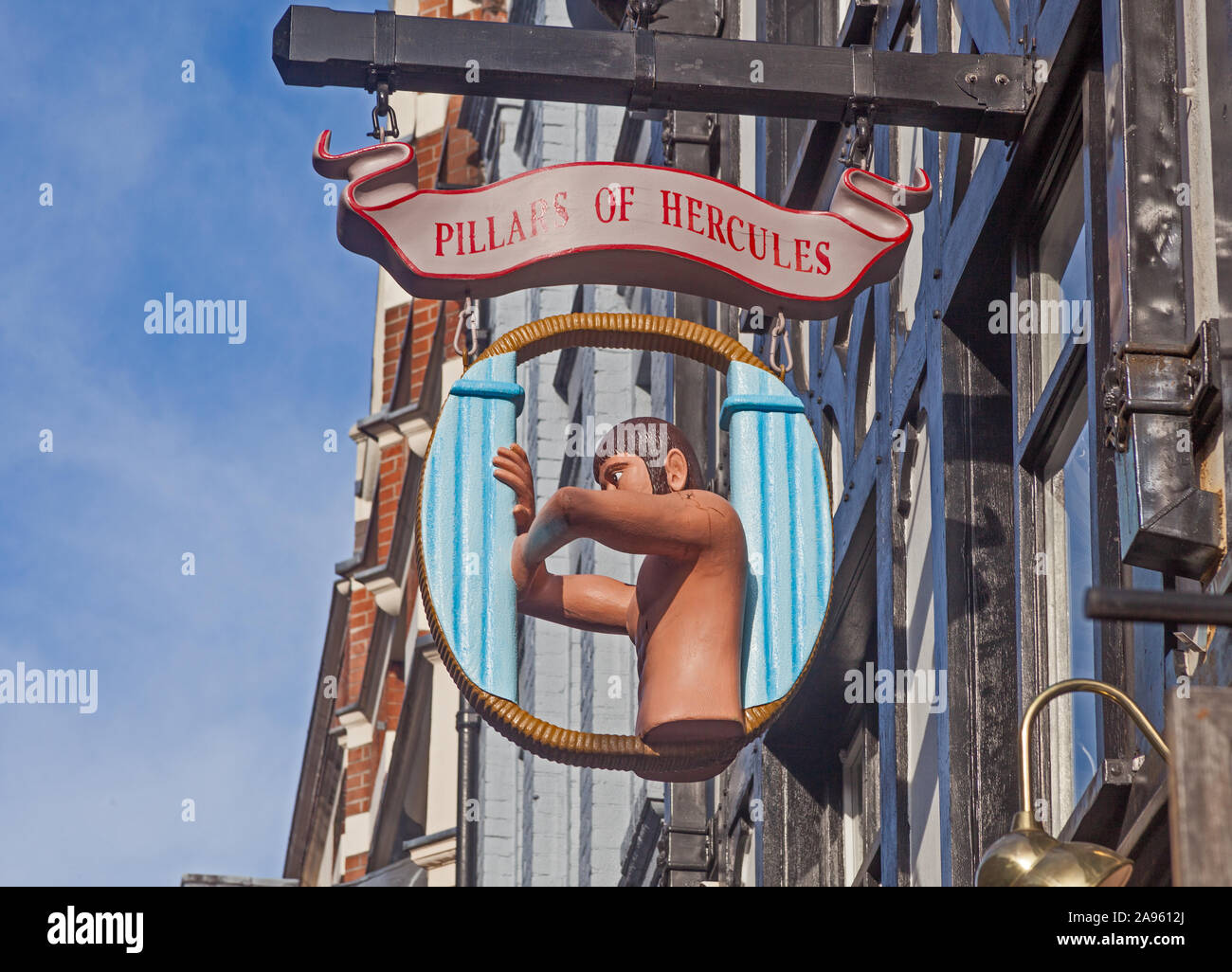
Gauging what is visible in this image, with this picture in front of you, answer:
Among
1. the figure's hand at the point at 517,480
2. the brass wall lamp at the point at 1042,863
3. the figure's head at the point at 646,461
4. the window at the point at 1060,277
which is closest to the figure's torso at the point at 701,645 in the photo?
the figure's head at the point at 646,461

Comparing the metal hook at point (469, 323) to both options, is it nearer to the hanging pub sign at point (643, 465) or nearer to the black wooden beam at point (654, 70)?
the hanging pub sign at point (643, 465)

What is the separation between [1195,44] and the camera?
577cm

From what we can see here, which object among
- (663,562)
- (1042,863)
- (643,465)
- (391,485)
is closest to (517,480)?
(643,465)

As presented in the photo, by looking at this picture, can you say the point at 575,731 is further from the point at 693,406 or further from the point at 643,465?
the point at 693,406

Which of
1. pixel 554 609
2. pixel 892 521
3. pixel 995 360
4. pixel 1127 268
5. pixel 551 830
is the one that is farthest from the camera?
pixel 551 830

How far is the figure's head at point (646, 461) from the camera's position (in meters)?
6.62

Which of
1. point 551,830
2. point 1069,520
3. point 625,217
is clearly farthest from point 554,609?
point 551,830

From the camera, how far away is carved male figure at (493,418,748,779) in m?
6.31

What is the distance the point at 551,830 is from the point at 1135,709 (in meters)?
16.4

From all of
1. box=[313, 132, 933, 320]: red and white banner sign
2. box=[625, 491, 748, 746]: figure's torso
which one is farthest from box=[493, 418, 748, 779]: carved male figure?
box=[313, 132, 933, 320]: red and white banner sign

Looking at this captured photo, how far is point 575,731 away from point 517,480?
727mm

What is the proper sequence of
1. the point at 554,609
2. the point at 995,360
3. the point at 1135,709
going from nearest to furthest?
the point at 1135,709 < the point at 554,609 < the point at 995,360

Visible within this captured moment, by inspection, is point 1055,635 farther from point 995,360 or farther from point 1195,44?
point 1195,44

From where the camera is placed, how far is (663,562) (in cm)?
663
